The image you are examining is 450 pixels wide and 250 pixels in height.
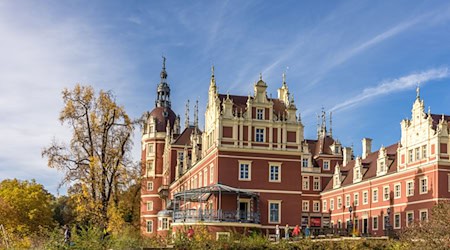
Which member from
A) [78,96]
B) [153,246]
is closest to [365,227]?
[78,96]

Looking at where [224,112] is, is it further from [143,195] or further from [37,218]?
[143,195]

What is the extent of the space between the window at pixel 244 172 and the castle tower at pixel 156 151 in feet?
86.6

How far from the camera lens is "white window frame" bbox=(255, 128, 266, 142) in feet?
150

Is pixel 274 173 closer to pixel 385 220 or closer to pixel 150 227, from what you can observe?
pixel 385 220

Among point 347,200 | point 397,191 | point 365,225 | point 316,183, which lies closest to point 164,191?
point 316,183

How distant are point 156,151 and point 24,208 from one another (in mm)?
20455

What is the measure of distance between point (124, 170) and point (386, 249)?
1866 centimetres

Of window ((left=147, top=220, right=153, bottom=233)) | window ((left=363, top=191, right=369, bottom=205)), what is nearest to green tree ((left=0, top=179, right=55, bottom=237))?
window ((left=147, top=220, right=153, bottom=233))

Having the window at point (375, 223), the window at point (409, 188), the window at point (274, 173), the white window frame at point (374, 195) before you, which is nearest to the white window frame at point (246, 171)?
the window at point (274, 173)

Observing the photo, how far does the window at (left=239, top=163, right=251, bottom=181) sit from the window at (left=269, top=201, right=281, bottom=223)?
103 inches

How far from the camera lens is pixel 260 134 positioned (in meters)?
45.7

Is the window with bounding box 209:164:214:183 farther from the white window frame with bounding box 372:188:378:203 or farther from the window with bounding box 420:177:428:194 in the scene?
the white window frame with bounding box 372:188:378:203

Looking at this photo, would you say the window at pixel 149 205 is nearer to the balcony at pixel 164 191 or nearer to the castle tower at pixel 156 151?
the castle tower at pixel 156 151

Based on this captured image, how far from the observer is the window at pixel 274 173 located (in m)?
45.4
